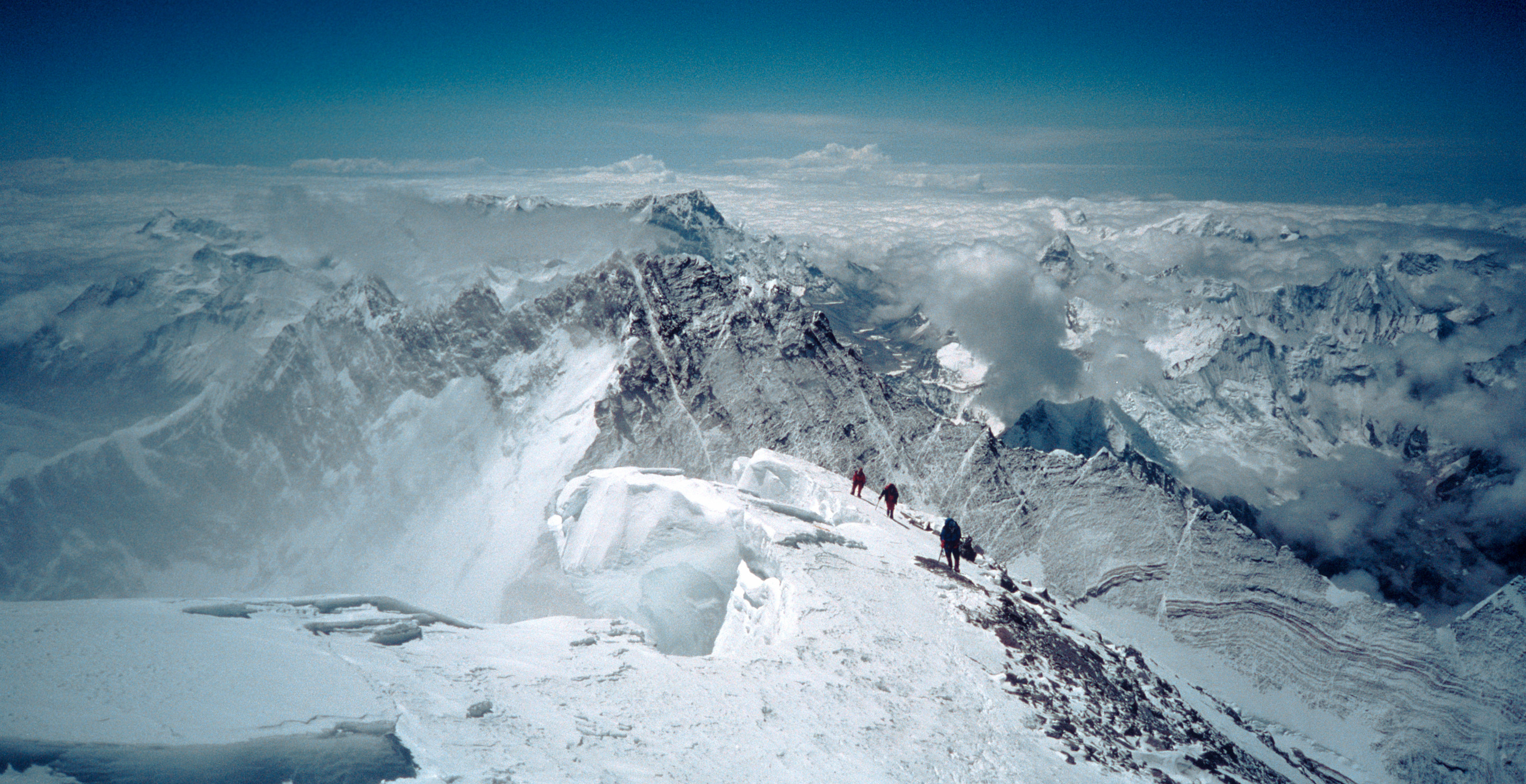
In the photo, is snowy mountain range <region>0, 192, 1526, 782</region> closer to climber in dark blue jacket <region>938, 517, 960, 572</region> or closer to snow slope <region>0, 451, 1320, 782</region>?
snow slope <region>0, 451, 1320, 782</region>

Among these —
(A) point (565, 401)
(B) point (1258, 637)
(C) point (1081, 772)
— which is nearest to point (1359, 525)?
(B) point (1258, 637)

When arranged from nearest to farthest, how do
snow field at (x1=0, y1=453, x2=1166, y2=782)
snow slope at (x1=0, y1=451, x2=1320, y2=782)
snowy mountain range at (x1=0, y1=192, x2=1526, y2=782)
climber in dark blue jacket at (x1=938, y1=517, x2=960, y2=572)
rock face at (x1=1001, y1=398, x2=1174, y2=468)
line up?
snow slope at (x1=0, y1=451, x2=1320, y2=782) < snow field at (x1=0, y1=453, x2=1166, y2=782) < snowy mountain range at (x1=0, y1=192, x2=1526, y2=782) < climber in dark blue jacket at (x1=938, y1=517, x2=960, y2=572) < rock face at (x1=1001, y1=398, x2=1174, y2=468)

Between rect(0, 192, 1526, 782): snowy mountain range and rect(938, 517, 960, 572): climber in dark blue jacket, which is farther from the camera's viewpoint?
rect(938, 517, 960, 572): climber in dark blue jacket

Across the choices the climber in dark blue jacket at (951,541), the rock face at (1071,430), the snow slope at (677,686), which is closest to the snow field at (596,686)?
the snow slope at (677,686)

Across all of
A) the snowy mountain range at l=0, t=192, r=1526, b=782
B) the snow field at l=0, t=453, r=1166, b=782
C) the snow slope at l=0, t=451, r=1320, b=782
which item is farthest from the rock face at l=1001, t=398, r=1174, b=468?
the snow field at l=0, t=453, r=1166, b=782

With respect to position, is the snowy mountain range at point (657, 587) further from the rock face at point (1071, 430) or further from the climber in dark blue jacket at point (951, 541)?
the rock face at point (1071, 430)

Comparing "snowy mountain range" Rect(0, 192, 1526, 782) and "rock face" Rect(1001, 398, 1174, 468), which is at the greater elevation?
"snowy mountain range" Rect(0, 192, 1526, 782)

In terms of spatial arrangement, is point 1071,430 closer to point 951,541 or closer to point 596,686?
point 951,541

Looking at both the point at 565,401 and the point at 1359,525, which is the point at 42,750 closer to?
the point at 565,401
